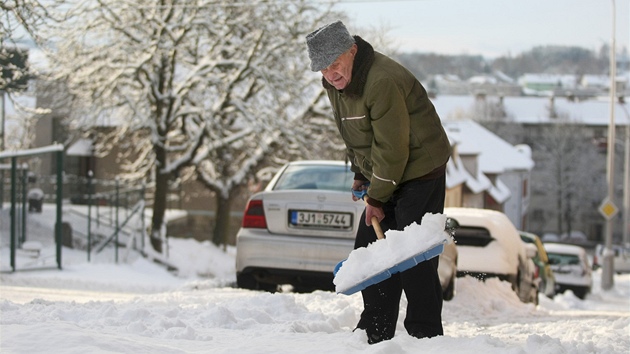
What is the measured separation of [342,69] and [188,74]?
21.7m

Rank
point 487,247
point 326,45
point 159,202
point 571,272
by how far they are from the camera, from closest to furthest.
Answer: point 326,45
point 487,247
point 571,272
point 159,202

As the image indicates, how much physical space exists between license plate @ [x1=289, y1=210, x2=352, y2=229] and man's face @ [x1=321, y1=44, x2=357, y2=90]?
3737mm

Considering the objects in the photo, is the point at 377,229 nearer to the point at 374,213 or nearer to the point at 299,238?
the point at 374,213

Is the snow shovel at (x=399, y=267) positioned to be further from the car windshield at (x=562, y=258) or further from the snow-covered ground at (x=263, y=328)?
the car windshield at (x=562, y=258)

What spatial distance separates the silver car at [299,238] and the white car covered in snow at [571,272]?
57.1 feet

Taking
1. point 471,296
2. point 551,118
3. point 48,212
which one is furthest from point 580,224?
point 471,296

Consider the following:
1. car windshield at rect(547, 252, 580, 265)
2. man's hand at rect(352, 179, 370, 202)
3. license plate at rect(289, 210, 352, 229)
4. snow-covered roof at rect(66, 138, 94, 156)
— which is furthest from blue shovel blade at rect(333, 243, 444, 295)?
snow-covered roof at rect(66, 138, 94, 156)

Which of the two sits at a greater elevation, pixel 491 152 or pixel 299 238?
pixel 491 152

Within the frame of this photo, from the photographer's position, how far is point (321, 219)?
26.9ft

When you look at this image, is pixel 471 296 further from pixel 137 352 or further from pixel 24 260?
pixel 24 260

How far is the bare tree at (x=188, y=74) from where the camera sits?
→ 969 inches

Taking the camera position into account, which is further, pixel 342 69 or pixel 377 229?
pixel 377 229

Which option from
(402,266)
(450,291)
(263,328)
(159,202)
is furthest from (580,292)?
(402,266)

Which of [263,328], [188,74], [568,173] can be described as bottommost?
[263,328]
